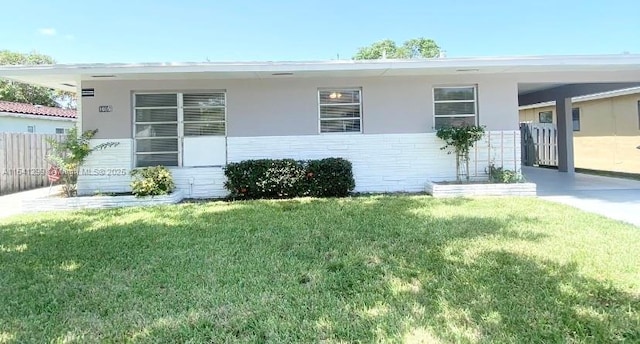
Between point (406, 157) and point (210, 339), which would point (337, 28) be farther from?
point (210, 339)

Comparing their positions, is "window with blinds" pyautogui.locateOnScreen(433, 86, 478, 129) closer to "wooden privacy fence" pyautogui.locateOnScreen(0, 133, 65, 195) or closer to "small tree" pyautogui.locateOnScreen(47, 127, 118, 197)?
"small tree" pyautogui.locateOnScreen(47, 127, 118, 197)

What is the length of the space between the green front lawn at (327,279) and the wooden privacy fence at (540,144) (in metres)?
12.0

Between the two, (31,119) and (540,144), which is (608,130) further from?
(31,119)

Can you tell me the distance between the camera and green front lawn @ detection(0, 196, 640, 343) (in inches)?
121

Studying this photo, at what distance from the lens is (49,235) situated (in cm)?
618

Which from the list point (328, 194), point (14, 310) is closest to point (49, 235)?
point (14, 310)

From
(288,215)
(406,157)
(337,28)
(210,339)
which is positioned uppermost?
(337,28)

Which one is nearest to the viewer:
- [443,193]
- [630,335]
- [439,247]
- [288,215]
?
[630,335]

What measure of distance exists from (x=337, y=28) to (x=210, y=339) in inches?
1212

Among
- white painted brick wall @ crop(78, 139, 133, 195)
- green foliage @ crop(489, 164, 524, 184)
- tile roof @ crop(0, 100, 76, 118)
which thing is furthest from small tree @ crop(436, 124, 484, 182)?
tile roof @ crop(0, 100, 76, 118)

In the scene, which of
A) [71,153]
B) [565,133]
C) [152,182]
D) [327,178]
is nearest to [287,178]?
[327,178]

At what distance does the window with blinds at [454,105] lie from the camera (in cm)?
1034

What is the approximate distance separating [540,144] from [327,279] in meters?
Answer: 17.0

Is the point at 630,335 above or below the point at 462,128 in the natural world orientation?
below
